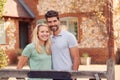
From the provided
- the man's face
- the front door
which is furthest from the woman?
the front door

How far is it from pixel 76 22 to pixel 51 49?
20.4m

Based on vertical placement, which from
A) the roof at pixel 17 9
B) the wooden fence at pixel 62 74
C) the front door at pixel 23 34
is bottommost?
the front door at pixel 23 34

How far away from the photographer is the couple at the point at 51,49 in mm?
5312

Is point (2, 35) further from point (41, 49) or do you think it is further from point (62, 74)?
point (62, 74)

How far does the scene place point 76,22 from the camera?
1011 inches

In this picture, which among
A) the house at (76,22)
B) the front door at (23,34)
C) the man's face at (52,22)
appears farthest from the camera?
the front door at (23,34)

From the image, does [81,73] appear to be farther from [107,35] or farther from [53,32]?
[107,35]

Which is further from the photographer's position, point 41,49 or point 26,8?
point 26,8

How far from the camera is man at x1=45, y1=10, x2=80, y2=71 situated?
545cm

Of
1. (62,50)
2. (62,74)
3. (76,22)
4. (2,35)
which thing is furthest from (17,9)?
(62,74)

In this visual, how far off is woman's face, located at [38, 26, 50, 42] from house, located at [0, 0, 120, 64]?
18.9m

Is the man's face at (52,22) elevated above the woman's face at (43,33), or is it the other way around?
the man's face at (52,22)

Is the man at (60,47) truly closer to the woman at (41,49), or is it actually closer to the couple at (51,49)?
the couple at (51,49)

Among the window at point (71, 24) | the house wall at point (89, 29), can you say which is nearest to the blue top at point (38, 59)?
the house wall at point (89, 29)
